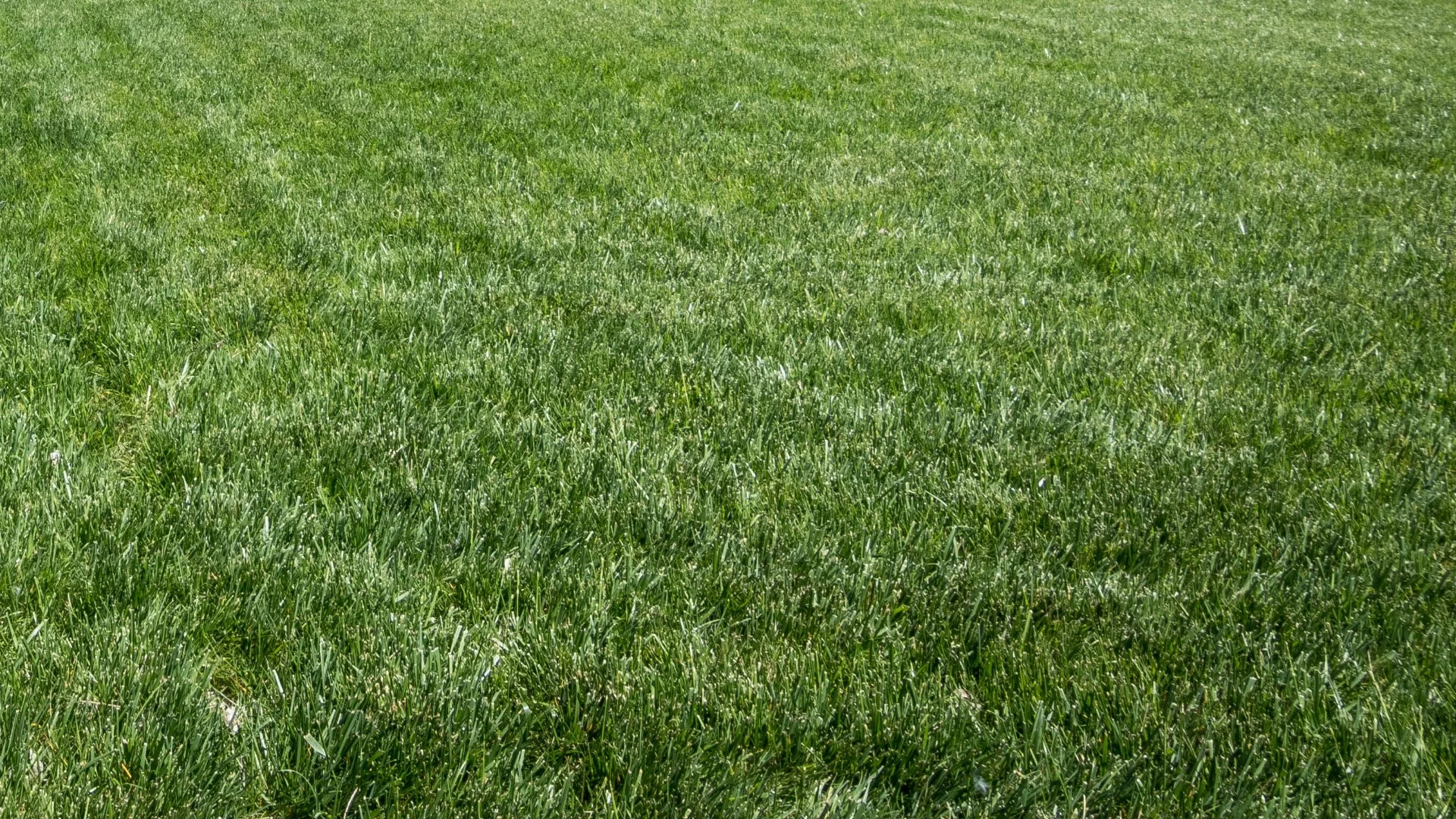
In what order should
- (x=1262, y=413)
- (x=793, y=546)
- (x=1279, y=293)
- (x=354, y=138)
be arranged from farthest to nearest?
(x=354, y=138), (x=1279, y=293), (x=1262, y=413), (x=793, y=546)

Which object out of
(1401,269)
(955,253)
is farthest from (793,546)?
(1401,269)

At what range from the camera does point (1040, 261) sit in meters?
5.02

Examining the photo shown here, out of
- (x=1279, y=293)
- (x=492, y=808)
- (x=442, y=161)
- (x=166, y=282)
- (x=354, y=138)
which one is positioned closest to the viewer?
(x=492, y=808)

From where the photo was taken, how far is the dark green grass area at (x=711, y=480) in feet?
6.58

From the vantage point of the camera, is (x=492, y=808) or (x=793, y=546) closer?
(x=492, y=808)

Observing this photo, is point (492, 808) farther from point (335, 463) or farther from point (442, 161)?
point (442, 161)

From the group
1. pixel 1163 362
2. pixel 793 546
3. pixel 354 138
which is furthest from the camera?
pixel 354 138

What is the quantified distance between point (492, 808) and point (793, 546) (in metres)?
1.09

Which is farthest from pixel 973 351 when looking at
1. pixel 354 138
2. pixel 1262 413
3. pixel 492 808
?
pixel 354 138

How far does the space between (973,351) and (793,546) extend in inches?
60.7

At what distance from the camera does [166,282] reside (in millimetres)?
4219

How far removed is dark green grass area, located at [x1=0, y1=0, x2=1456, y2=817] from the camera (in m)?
2.01

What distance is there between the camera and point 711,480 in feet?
9.80

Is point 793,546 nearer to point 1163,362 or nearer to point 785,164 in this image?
point 1163,362
